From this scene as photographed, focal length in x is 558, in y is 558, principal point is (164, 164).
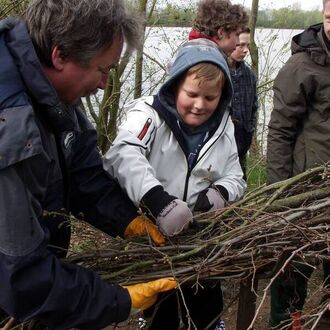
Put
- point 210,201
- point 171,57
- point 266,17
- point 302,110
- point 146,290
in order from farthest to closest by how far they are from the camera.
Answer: point 266,17, point 171,57, point 302,110, point 210,201, point 146,290

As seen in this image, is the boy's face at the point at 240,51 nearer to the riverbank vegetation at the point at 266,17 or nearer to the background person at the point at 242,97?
the background person at the point at 242,97

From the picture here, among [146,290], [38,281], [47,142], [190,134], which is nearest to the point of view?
[38,281]

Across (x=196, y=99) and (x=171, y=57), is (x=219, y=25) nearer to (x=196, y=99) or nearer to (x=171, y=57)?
(x=196, y=99)

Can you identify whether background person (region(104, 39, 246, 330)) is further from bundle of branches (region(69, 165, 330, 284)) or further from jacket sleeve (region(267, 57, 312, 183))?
jacket sleeve (region(267, 57, 312, 183))

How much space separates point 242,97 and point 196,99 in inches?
50.7

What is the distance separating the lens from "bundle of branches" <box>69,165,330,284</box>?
165cm

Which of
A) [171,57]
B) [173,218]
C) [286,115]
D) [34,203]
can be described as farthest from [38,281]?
[171,57]

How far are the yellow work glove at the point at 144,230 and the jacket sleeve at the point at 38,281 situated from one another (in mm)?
297

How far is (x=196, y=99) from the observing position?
6.97ft

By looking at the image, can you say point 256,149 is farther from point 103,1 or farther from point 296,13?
point 103,1

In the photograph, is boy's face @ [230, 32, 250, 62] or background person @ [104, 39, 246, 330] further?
boy's face @ [230, 32, 250, 62]

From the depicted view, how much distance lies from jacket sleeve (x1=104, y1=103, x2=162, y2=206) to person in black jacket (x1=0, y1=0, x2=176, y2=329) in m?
0.30

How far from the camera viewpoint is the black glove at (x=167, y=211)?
178cm

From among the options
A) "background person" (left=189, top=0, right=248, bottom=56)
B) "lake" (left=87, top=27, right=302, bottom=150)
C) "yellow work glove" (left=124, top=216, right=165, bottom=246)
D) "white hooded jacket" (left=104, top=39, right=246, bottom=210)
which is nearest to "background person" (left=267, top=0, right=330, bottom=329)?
"background person" (left=189, top=0, right=248, bottom=56)
